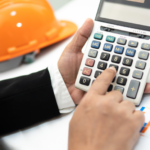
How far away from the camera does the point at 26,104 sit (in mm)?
301

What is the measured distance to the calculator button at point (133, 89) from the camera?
10.4 inches

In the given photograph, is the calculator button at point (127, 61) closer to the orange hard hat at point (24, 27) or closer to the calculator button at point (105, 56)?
the calculator button at point (105, 56)

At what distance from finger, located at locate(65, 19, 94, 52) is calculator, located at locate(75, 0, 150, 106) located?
0.01 meters

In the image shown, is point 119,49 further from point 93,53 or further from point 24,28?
point 24,28

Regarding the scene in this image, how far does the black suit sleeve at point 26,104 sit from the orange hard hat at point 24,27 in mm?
156

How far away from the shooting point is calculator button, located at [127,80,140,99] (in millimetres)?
265

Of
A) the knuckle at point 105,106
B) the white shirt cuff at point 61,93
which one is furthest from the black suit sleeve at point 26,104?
the knuckle at point 105,106

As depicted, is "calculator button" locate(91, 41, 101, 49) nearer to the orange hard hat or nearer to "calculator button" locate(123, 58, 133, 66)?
"calculator button" locate(123, 58, 133, 66)

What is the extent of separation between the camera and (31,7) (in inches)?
17.3

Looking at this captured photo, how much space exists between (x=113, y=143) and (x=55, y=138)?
108mm

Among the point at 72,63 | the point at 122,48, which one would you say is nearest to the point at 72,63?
the point at 72,63

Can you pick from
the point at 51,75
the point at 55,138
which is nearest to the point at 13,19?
the point at 51,75

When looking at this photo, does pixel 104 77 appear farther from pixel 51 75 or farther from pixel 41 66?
pixel 41 66

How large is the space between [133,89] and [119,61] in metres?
0.05
